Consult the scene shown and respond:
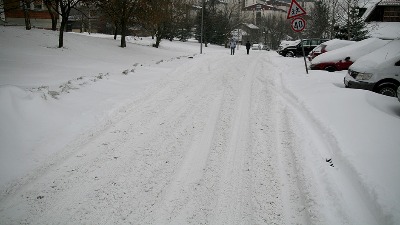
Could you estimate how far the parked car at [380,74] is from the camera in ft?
28.5

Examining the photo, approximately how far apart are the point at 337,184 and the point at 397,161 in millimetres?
1106

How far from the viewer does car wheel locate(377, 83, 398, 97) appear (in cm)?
873

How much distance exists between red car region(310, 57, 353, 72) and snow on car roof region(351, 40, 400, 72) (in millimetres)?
3274

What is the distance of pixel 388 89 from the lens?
8781 millimetres

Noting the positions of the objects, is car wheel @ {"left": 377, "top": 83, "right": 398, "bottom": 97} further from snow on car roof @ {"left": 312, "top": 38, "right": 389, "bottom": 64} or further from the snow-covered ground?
snow on car roof @ {"left": 312, "top": 38, "right": 389, "bottom": 64}

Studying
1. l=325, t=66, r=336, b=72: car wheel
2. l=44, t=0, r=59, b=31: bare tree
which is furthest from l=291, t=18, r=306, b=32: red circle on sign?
l=44, t=0, r=59, b=31: bare tree

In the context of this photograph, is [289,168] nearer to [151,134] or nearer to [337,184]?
[337,184]

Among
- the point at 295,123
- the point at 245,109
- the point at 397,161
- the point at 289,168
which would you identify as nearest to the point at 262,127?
the point at 295,123

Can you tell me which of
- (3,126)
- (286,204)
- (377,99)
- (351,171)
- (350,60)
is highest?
(350,60)

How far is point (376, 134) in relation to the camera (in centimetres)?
499

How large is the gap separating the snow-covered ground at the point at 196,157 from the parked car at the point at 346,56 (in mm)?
5766

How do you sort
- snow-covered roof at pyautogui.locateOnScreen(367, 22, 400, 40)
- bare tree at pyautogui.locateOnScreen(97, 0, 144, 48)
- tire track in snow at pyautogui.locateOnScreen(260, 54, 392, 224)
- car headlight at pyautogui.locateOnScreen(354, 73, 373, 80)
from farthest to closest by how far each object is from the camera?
snow-covered roof at pyautogui.locateOnScreen(367, 22, 400, 40), bare tree at pyautogui.locateOnScreen(97, 0, 144, 48), car headlight at pyautogui.locateOnScreen(354, 73, 373, 80), tire track in snow at pyautogui.locateOnScreen(260, 54, 392, 224)

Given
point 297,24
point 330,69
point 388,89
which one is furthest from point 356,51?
point 388,89

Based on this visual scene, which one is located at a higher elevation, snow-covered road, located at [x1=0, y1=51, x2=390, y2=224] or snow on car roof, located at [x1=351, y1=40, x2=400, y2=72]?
snow on car roof, located at [x1=351, y1=40, x2=400, y2=72]
